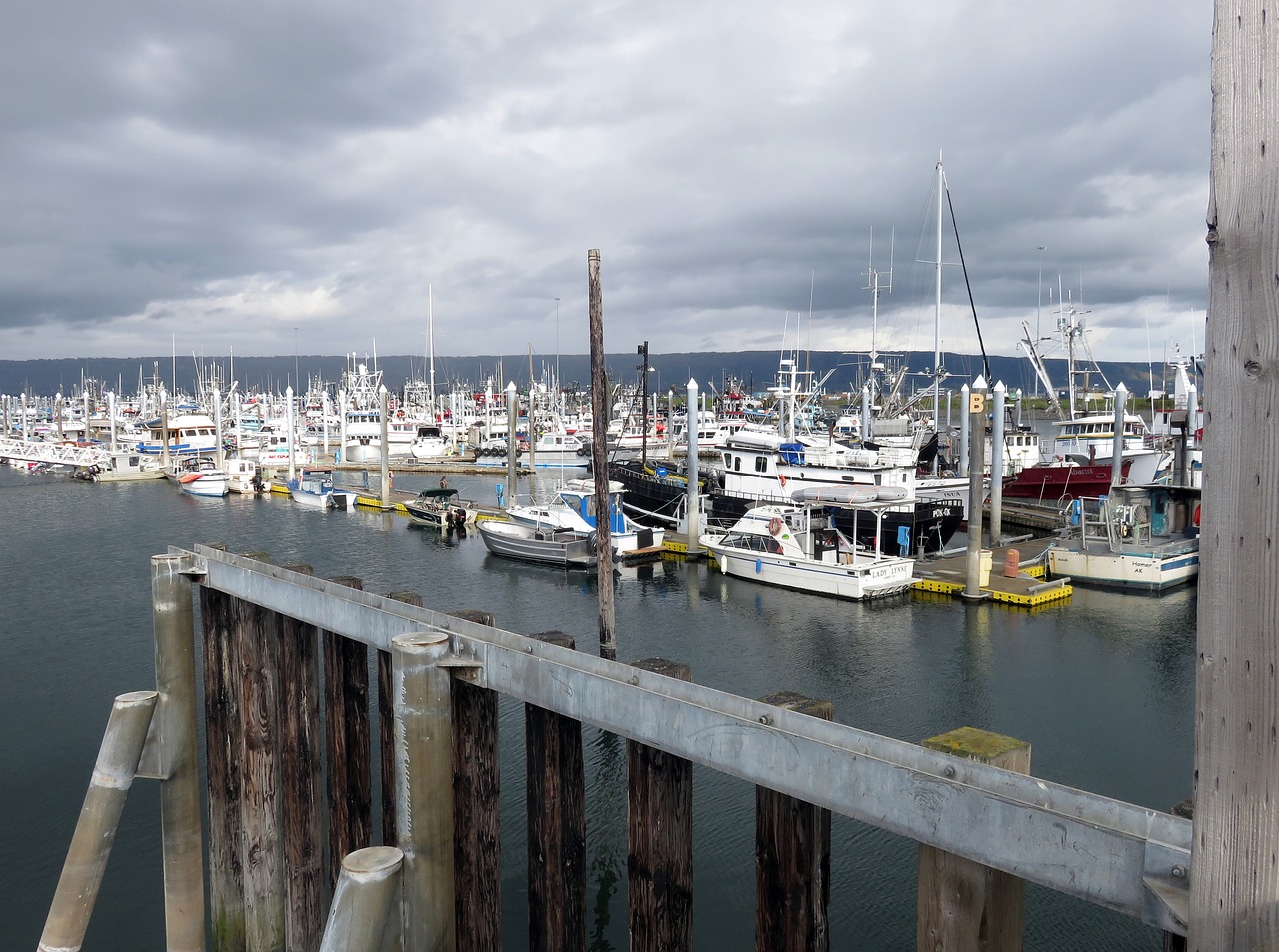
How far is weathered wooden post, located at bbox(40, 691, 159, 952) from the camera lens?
23.7 ft

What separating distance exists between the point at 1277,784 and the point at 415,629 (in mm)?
4516

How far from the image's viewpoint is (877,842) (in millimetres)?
12328

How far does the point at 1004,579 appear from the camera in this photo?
93.2 ft

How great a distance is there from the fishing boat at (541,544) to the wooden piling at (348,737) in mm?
27122

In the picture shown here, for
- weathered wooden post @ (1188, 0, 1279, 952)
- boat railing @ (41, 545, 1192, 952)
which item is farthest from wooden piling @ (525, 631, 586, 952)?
weathered wooden post @ (1188, 0, 1279, 952)

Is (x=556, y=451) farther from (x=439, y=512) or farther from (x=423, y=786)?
(x=423, y=786)

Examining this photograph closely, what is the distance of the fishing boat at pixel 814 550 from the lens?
28203mm

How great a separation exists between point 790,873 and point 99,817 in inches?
247

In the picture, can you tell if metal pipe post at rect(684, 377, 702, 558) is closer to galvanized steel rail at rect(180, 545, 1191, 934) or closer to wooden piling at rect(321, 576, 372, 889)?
wooden piling at rect(321, 576, 372, 889)

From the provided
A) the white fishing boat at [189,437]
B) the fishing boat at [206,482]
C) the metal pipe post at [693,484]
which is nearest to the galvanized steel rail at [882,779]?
the metal pipe post at [693,484]

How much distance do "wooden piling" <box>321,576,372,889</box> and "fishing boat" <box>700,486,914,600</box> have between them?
75.6ft

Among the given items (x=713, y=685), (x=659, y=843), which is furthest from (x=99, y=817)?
(x=713, y=685)

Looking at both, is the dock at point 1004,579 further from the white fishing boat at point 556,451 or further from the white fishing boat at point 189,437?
the white fishing boat at point 189,437

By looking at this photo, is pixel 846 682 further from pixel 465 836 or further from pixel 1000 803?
pixel 1000 803
